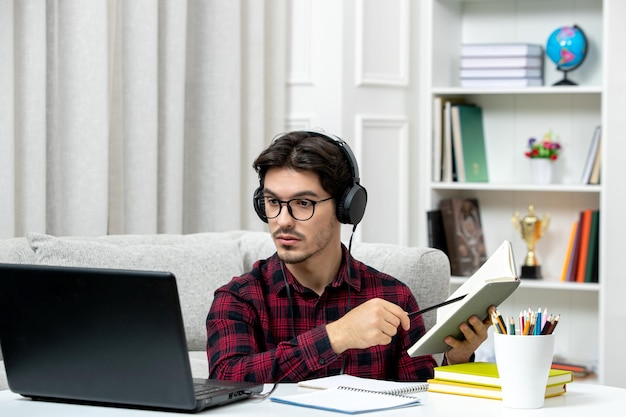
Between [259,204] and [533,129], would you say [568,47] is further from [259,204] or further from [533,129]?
[259,204]

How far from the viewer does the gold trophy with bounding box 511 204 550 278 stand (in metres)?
3.72

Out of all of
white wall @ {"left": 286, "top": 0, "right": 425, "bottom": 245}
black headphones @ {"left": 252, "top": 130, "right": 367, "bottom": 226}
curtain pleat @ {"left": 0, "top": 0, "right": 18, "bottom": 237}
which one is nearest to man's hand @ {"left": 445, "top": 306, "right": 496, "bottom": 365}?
black headphones @ {"left": 252, "top": 130, "right": 367, "bottom": 226}

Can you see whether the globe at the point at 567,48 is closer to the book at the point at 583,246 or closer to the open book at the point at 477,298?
the book at the point at 583,246

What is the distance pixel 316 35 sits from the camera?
3646mm

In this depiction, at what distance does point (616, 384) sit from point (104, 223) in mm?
1894

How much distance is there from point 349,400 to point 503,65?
2594 mm

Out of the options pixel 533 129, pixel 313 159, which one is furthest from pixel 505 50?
pixel 313 159

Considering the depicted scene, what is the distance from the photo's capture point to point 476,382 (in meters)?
1.45

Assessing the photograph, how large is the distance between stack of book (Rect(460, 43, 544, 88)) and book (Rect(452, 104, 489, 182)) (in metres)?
0.13

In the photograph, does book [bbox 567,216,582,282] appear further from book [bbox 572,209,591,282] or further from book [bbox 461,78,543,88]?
book [bbox 461,78,543,88]

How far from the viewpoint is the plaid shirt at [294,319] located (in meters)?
1.78

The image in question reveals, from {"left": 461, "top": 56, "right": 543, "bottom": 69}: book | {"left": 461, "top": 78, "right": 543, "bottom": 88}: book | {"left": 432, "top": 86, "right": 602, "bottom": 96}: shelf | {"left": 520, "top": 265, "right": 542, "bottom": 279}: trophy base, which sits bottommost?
{"left": 520, "top": 265, "right": 542, "bottom": 279}: trophy base

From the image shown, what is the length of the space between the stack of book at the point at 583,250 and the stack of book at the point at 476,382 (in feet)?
7.26

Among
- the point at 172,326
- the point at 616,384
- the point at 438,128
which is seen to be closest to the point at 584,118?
the point at 438,128
